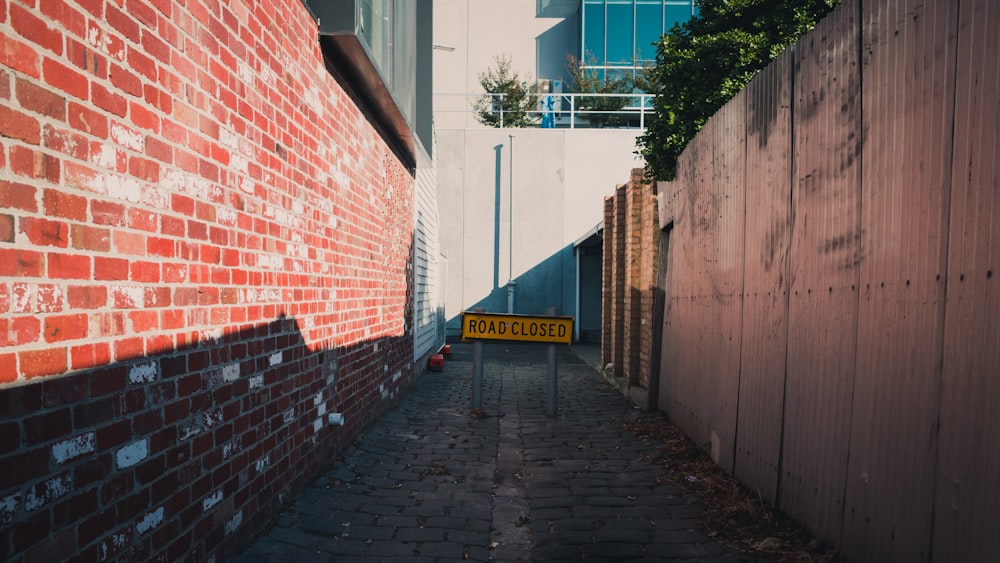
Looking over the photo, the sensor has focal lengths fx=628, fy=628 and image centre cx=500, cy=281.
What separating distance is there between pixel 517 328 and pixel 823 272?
4.57 m

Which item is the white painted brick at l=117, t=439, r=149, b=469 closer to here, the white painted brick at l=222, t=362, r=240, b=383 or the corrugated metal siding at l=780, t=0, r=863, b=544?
the white painted brick at l=222, t=362, r=240, b=383

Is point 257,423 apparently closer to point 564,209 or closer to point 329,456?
point 329,456

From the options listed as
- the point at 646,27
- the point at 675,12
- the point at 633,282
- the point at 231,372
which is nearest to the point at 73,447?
the point at 231,372

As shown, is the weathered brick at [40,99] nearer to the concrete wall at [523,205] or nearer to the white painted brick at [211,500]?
the white painted brick at [211,500]

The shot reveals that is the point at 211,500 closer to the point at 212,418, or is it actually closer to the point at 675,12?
the point at 212,418

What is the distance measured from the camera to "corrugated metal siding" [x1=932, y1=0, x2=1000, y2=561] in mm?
2311

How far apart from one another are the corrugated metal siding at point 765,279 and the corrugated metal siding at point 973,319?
147 centimetres

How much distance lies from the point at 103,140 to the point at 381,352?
5135 millimetres

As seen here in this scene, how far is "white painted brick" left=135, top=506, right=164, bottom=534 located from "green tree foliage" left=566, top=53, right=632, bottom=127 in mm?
20722

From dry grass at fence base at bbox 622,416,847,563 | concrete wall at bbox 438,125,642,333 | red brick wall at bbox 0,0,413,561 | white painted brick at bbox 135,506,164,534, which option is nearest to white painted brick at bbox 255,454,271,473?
red brick wall at bbox 0,0,413,561

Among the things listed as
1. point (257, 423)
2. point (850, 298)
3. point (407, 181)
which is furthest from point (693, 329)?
point (407, 181)

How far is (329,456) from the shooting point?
16.3 feet

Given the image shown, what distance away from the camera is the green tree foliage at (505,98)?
72.9 feet

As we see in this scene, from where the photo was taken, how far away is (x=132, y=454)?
231cm
